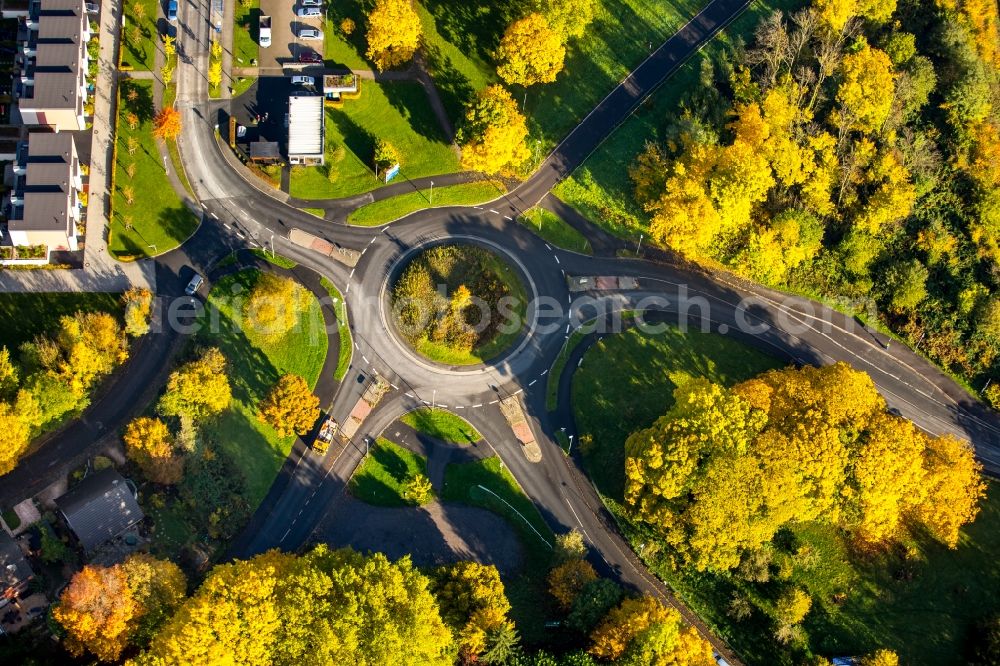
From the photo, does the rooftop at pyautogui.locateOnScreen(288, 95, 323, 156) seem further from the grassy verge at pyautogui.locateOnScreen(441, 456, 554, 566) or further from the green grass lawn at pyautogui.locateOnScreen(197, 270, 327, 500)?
the grassy verge at pyautogui.locateOnScreen(441, 456, 554, 566)

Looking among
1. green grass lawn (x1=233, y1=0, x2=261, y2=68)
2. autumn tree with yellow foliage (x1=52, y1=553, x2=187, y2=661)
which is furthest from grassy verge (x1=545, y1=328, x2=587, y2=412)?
green grass lawn (x1=233, y1=0, x2=261, y2=68)

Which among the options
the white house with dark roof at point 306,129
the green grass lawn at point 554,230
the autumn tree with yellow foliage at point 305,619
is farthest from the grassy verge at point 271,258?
the autumn tree with yellow foliage at point 305,619

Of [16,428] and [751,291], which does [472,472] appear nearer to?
[751,291]

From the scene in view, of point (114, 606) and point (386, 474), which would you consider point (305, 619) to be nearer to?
point (114, 606)

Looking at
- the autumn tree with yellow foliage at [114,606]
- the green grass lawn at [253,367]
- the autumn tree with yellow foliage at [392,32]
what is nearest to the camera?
the autumn tree with yellow foliage at [114,606]

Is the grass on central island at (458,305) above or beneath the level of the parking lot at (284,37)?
beneath

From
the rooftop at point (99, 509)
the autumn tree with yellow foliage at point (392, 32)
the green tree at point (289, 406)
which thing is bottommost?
the rooftop at point (99, 509)

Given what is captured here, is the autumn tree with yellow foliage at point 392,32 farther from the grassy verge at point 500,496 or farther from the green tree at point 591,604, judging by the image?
the green tree at point 591,604
